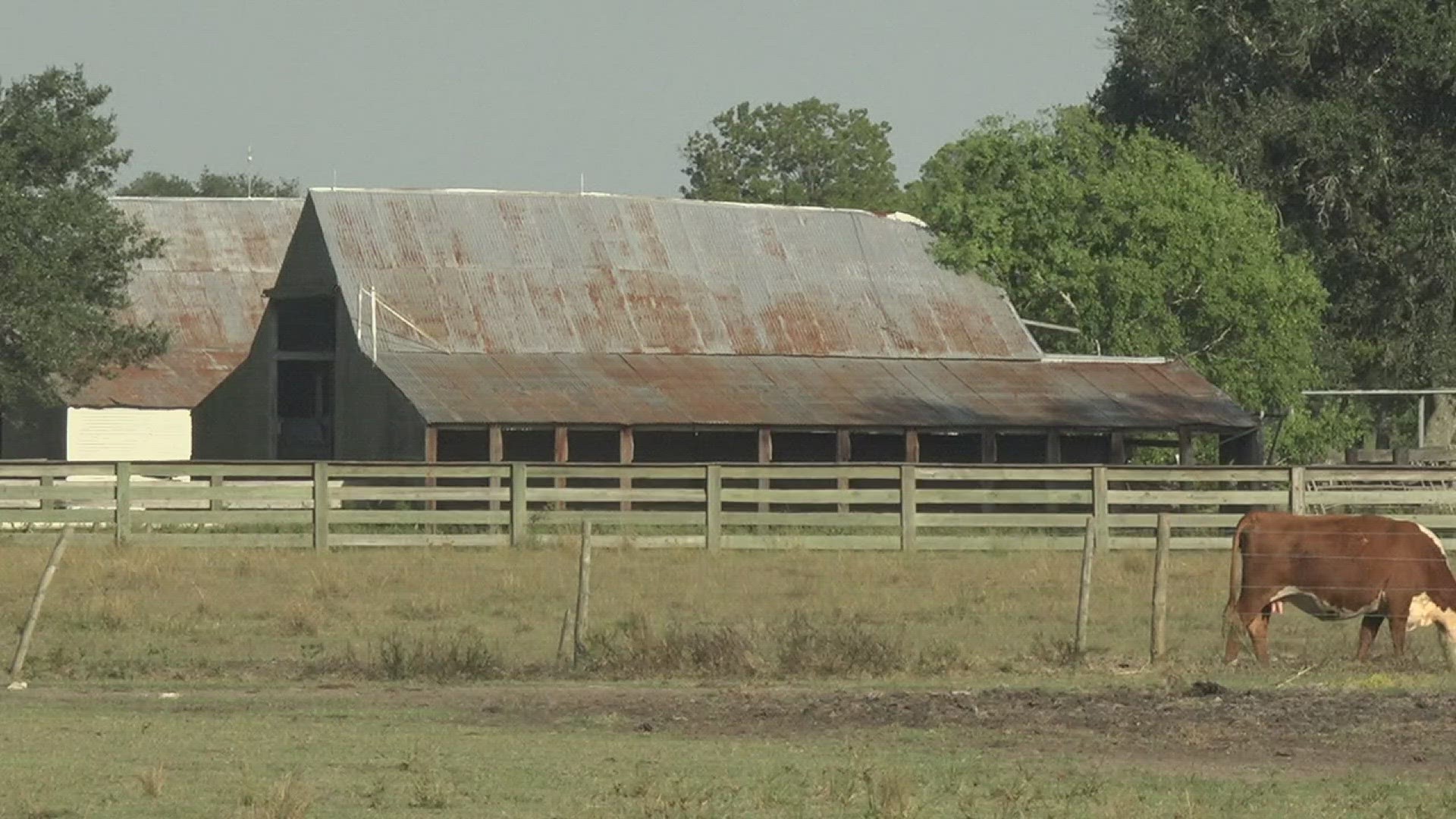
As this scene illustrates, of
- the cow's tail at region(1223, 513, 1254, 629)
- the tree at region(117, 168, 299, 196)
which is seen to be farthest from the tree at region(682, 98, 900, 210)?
the cow's tail at region(1223, 513, 1254, 629)

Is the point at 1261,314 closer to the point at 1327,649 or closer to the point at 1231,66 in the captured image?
the point at 1231,66

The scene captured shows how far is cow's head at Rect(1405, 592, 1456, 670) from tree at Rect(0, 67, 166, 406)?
3324 centimetres

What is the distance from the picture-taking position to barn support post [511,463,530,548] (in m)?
31.8

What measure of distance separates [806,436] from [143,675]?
29.6 metres

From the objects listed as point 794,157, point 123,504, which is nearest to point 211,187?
point 794,157

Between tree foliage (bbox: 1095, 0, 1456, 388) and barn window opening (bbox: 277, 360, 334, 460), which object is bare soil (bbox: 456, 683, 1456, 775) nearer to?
barn window opening (bbox: 277, 360, 334, 460)

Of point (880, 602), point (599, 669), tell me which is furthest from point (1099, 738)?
point (880, 602)

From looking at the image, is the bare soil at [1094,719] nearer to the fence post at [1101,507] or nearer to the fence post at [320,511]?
the fence post at [320,511]

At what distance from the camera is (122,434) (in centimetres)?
5781

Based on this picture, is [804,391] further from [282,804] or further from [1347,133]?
[282,804]

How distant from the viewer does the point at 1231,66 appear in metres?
58.0

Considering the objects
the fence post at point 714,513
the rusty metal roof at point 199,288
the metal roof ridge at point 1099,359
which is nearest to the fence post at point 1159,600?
the fence post at point 714,513

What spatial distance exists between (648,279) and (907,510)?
18.3 metres

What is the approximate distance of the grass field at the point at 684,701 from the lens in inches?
497
